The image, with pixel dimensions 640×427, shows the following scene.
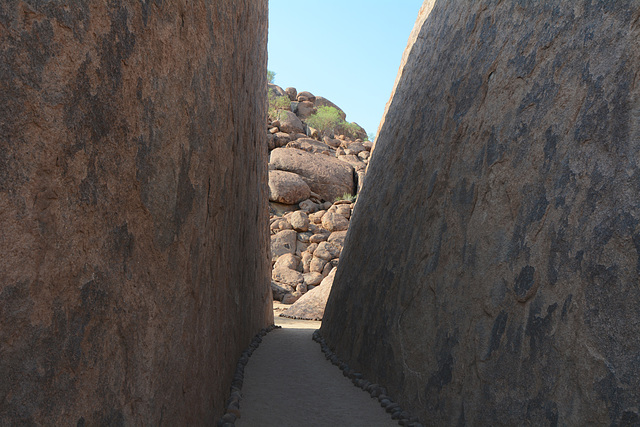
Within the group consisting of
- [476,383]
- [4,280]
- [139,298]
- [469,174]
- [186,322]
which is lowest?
[476,383]

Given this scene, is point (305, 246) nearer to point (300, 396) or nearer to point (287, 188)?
point (287, 188)

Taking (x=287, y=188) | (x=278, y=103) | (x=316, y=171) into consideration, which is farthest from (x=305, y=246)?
(x=278, y=103)

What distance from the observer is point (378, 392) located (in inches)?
153

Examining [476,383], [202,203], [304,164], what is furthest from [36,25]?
[304,164]

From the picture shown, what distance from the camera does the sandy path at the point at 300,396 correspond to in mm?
3402

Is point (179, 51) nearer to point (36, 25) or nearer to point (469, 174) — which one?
point (36, 25)

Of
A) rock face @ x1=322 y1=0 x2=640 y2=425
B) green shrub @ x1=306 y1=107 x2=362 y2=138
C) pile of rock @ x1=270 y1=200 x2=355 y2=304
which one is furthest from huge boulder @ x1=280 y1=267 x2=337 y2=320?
green shrub @ x1=306 y1=107 x2=362 y2=138

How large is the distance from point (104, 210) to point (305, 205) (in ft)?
59.7

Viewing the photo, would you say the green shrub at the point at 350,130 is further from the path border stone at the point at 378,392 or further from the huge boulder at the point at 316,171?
the path border stone at the point at 378,392

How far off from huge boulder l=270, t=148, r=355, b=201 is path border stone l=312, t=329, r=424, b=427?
15293 mm

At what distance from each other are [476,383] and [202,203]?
176 cm

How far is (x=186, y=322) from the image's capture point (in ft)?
7.39

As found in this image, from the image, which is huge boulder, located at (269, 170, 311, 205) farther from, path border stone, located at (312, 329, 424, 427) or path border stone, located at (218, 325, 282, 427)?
path border stone, located at (218, 325, 282, 427)

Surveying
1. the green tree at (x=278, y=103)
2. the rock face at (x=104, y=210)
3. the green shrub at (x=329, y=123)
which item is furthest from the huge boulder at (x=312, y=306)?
the green shrub at (x=329, y=123)
